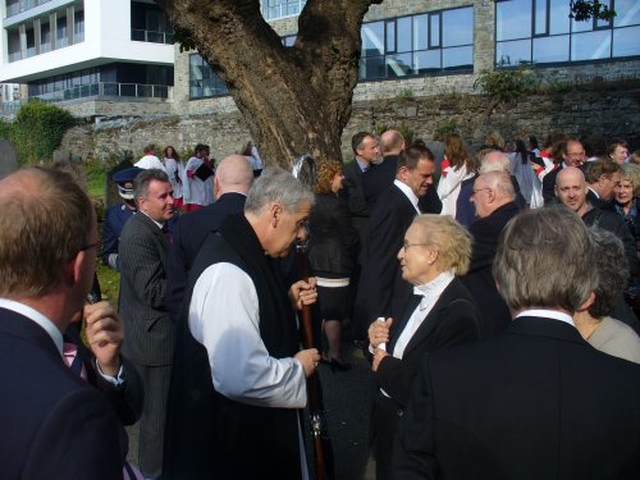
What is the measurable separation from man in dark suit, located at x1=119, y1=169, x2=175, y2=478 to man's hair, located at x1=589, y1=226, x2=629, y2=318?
2.62m

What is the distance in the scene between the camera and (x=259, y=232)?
305 centimetres

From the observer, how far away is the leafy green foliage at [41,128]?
38.1 m

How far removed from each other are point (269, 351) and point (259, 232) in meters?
0.52

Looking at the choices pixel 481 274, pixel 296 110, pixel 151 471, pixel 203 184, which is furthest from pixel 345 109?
pixel 203 184

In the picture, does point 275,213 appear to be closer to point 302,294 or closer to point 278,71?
point 302,294

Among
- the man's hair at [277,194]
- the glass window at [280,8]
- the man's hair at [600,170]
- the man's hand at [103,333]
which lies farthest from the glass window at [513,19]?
the man's hand at [103,333]

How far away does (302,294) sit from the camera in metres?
3.34

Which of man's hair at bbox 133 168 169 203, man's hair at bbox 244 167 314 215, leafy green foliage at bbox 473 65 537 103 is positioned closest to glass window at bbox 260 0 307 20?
leafy green foliage at bbox 473 65 537 103

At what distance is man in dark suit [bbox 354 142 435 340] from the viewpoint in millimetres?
5344

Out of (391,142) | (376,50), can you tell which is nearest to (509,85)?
(376,50)

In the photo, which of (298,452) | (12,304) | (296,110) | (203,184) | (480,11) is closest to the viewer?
(12,304)

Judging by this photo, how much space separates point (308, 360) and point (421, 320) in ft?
2.40

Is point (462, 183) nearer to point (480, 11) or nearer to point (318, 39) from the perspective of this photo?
point (318, 39)

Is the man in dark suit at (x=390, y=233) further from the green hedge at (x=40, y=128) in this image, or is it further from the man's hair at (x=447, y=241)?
the green hedge at (x=40, y=128)
